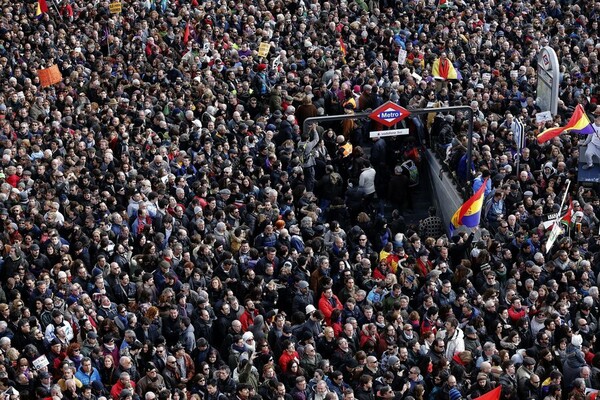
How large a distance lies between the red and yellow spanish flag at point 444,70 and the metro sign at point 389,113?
3.78 metres

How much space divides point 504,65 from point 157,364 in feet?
50.0

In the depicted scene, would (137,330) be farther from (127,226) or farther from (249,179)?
(249,179)

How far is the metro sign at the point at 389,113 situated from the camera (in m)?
29.9

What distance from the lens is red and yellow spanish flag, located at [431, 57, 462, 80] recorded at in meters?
33.5

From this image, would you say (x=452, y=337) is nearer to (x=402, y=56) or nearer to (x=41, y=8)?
(x=402, y=56)

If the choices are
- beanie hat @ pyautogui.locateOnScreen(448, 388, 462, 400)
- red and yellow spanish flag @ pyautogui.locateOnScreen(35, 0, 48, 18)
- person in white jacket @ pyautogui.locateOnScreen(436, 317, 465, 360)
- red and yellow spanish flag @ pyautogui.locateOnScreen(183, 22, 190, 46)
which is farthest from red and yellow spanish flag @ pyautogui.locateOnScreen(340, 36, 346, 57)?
beanie hat @ pyautogui.locateOnScreen(448, 388, 462, 400)

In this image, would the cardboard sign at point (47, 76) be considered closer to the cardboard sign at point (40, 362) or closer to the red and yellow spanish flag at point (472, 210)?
the red and yellow spanish flag at point (472, 210)

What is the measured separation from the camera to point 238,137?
29859mm

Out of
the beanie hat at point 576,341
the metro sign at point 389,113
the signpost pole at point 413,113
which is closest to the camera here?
the beanie hat at point 576,341

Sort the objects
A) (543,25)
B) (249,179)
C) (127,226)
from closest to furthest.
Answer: (127,226) → (249,179) → (543,25)

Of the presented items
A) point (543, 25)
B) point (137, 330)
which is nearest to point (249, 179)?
point (137, 330)

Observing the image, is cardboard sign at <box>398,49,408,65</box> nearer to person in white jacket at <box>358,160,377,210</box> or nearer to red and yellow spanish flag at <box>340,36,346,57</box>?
red and yellow spanish flag at <box>340,36,346,57</box>

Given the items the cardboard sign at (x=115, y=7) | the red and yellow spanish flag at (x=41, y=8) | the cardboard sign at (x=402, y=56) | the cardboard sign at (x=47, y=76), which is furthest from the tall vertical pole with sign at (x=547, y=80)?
the red and yellow spanish flag at (x=41, y=8)

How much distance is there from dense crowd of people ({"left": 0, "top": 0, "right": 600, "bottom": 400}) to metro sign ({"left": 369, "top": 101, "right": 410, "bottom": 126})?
827mm
